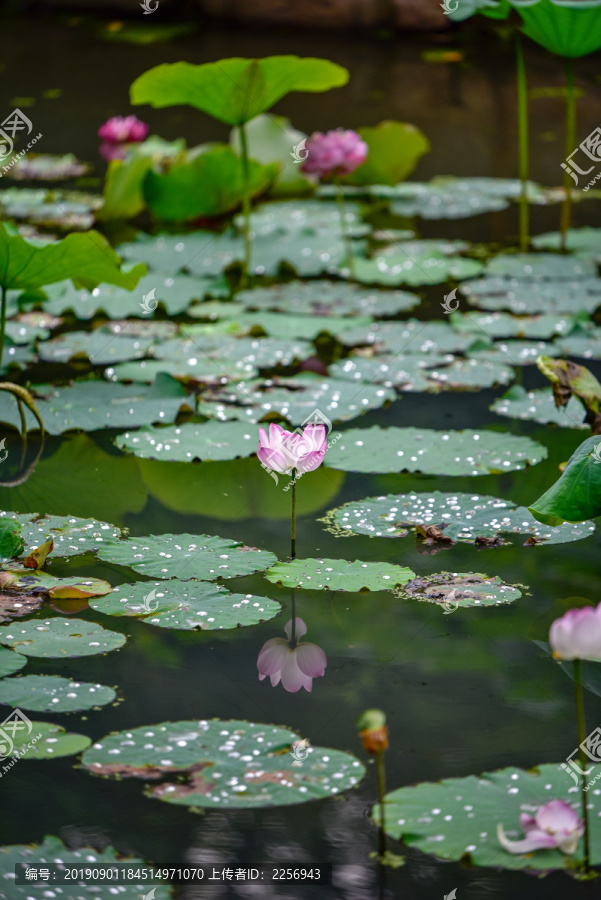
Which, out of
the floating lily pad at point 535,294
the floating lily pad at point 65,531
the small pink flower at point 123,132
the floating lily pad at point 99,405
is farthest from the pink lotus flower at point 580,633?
the small pink flower at point 123,132

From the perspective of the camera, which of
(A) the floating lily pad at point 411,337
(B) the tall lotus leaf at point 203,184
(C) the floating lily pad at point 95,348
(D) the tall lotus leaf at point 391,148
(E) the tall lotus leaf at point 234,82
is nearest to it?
(C) the floating lily pad at point 95,348

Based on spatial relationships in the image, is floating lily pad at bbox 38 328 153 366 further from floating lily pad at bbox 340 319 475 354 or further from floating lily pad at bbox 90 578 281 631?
floating lily pad at bbox 90 578 281 631

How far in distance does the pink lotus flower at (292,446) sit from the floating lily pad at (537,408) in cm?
89

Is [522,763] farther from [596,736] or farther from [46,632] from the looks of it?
[46,632]

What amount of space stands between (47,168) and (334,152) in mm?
2902

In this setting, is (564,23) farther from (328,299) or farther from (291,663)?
(291,663)

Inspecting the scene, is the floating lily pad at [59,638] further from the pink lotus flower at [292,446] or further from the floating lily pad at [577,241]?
the floating lily pad at [577,241]

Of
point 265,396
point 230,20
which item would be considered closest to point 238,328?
point 265,396

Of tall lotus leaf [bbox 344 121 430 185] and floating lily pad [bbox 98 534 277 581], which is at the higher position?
floating lily pad [bbox 98 534 277 581]

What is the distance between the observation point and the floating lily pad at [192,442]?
91.4 inches

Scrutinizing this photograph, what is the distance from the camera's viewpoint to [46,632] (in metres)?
1.62

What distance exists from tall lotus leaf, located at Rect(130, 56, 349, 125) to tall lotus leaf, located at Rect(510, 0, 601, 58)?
0.69 m

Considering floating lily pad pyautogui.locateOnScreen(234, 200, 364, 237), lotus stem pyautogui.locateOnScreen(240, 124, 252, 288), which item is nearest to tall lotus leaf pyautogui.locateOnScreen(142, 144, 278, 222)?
floating lily pad pyautogui.locateOnScreen(234, 200, 364, 237)

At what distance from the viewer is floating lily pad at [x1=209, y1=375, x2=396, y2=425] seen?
101 inches
